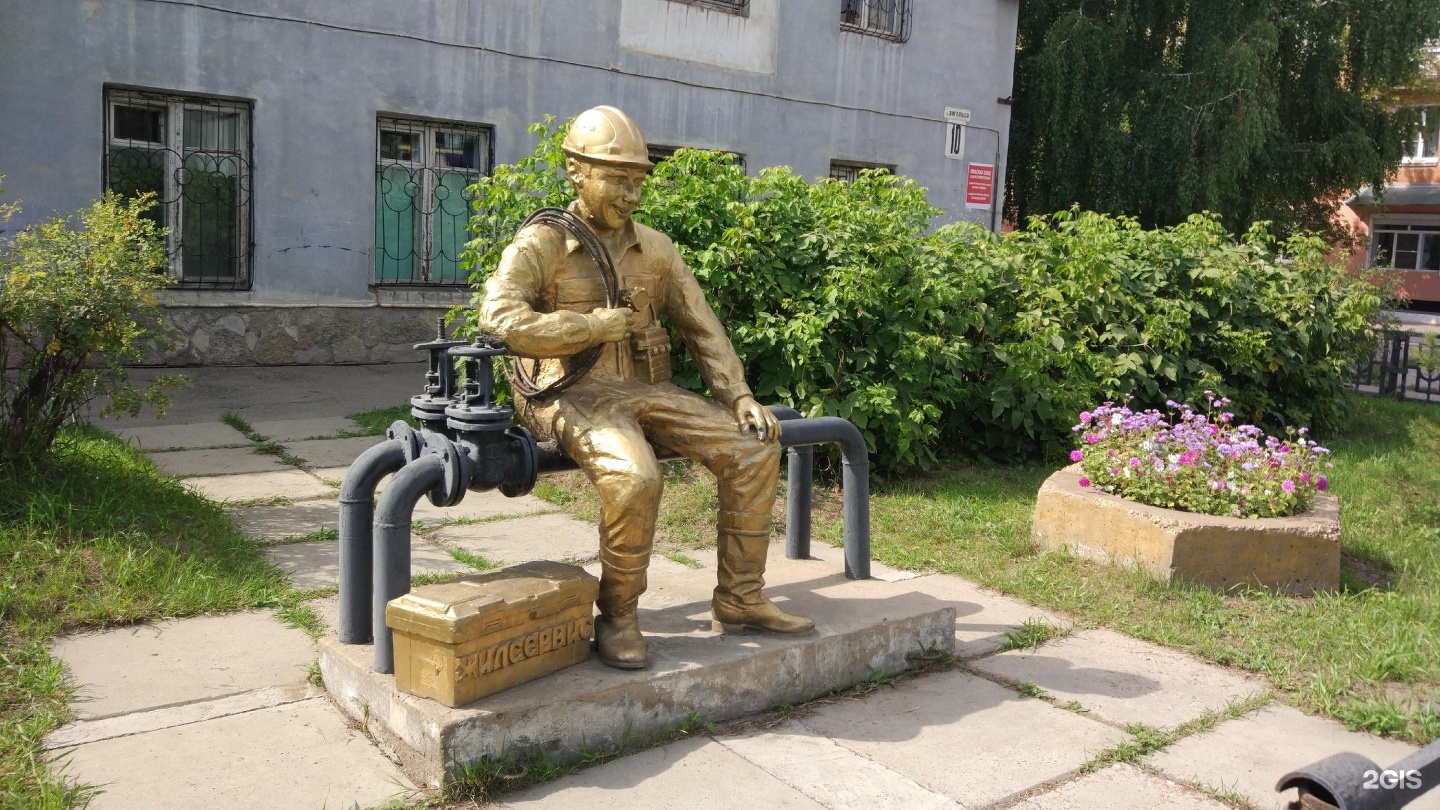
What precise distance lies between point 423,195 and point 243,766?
8.30 m

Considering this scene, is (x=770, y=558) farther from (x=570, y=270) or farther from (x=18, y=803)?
(x=18, y=803)

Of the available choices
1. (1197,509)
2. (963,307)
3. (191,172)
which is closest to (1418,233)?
(963,307)

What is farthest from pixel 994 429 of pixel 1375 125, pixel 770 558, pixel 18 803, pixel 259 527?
pixel 1375 125

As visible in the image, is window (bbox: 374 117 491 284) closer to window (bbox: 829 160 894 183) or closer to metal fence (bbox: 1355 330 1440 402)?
window (bbox: 829 160 894 183)

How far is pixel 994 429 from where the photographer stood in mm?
7551

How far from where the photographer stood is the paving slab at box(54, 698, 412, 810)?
9.53 feet

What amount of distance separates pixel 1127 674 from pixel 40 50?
27.7 feet

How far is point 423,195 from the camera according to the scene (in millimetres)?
10766

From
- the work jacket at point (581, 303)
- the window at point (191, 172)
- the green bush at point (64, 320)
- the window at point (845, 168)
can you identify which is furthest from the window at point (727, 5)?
the work jacket at point (581, 303)

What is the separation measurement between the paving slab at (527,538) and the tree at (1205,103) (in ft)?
38.6

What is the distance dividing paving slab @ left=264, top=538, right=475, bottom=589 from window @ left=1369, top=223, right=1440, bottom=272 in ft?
108

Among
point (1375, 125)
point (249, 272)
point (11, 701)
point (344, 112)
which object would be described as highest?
point (1375, 125)

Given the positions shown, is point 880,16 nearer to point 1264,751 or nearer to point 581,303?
point 581,303

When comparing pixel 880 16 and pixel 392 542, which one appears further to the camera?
pixel 880 16
